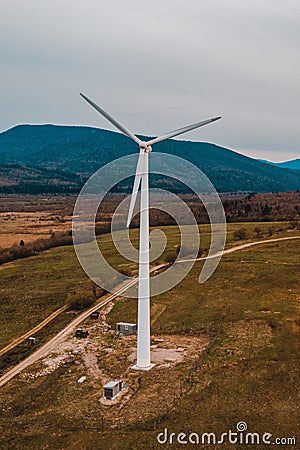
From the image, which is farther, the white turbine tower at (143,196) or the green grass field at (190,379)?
the white turbine tower at (143,196)

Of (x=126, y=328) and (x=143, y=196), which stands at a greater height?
(x=143, y=196)

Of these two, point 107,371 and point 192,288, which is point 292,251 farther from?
point 107,371

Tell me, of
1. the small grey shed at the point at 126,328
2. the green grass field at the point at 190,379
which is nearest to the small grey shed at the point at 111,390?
the green grass field at the point at 190,379

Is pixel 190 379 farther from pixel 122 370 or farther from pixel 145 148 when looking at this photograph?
pixel 145 148
